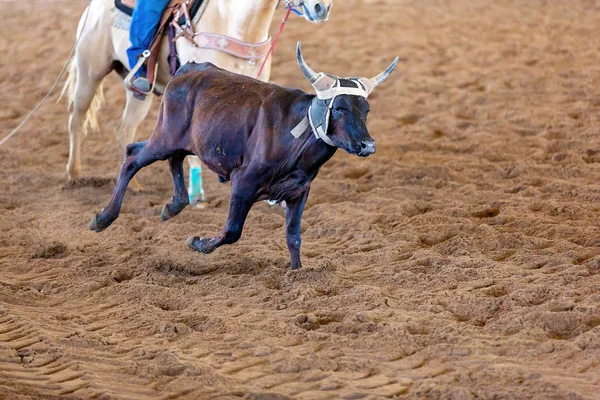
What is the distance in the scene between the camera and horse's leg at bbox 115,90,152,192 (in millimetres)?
6695

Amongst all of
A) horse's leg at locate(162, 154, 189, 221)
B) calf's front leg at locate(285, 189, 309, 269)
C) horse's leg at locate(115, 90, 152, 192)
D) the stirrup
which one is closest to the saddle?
the stirrup

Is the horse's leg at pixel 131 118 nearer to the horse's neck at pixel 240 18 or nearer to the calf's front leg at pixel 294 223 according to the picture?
the horse's neck at pixel 240 18

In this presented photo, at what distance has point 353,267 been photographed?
16.5ft

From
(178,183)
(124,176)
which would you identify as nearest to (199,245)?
(178,183)

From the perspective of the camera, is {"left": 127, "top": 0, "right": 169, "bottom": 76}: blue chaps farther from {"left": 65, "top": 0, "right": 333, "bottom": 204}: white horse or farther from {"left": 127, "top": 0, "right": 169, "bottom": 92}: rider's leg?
{"left": 65, "top": 0, "right": 333, "bottom": 204}: white horse

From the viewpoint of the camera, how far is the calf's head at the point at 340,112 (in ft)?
13.4

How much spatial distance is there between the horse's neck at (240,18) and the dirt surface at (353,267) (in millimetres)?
1346

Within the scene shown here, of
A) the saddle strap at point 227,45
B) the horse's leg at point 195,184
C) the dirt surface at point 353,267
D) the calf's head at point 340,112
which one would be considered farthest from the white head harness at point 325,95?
the horse's leg at point 195,184

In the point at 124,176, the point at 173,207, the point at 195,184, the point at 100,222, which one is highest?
the point at 124,176

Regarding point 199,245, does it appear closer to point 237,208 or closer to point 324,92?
point 237,208

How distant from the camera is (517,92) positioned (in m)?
9.02

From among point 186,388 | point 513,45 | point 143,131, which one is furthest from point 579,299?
point 513,45

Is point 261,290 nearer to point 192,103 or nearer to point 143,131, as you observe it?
point 192,103

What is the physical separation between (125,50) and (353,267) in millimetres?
2661
